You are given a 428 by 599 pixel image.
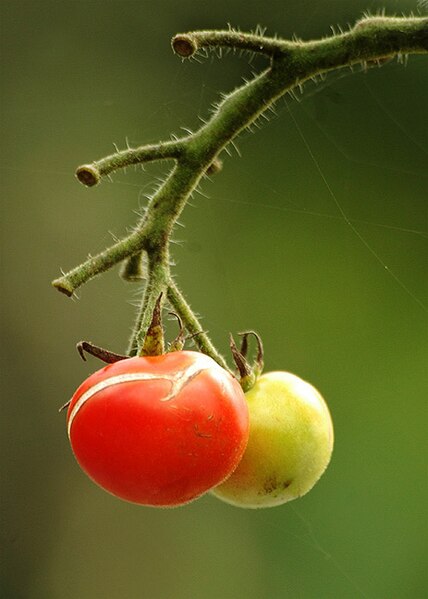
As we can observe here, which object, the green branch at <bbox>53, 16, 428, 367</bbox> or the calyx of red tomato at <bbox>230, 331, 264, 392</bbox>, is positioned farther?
the calyx of red tomato at <bbox>230, 331, 264, 392</bbox>

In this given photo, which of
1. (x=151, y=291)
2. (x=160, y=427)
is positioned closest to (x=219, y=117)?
(x=151, y=291)

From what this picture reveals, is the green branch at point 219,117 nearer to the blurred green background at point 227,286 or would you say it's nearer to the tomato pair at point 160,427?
the tomato pair at point 160,427

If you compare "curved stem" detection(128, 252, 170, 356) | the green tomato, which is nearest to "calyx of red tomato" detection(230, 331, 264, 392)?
the green tomato

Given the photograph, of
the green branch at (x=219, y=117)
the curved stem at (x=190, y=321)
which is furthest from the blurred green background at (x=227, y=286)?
the curved stem at (x=190, y=321)

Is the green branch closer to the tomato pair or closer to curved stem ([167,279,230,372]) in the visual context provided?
curved stem ([167,279,230,372])

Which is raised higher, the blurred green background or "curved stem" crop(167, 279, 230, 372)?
the blurred green background

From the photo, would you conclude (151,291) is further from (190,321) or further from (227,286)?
(227,286)

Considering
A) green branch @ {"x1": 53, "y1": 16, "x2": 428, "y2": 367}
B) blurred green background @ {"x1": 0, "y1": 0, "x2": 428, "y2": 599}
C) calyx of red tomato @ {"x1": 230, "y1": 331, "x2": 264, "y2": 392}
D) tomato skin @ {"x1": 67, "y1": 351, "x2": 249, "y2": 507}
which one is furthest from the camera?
blurred green background @ {"x1": 0, "y1": 0, "x2": 428, "y2": 599}
